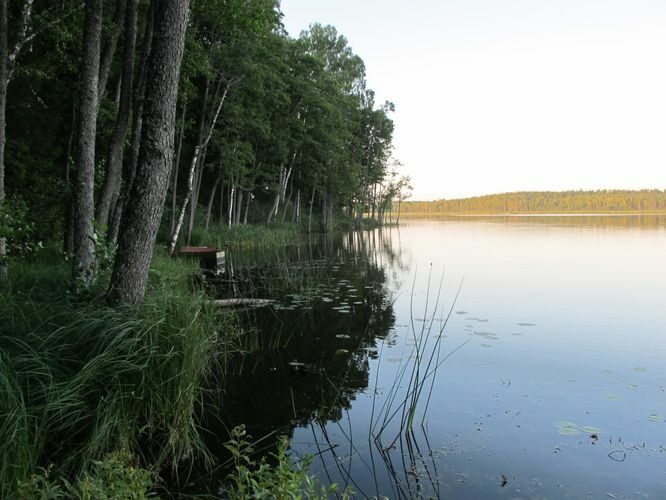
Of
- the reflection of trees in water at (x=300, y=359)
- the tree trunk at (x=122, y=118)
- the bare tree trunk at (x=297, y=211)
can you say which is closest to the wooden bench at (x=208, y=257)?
the reflection of trees in water at (x=300, y=359)

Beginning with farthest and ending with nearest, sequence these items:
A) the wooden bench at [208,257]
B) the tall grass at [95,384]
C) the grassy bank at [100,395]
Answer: the wooden bench at [208,257] < the tall grass at [95,384] < the grassy bank at [100,395]

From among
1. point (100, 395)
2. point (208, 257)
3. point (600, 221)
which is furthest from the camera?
point (600, 221)

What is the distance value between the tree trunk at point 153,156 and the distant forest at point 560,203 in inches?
6354

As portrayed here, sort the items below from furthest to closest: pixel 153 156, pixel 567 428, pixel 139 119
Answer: pixel 139 119, pixel 567 428, pixel 153 156

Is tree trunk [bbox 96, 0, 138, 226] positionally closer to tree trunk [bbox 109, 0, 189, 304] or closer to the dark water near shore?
the dark water near shore

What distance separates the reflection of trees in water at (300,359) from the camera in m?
5.38

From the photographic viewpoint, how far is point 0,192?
7105 mm

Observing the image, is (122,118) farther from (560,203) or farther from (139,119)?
(560,203)

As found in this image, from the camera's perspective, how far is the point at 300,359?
7391 mm

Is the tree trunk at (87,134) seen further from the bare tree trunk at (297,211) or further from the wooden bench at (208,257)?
the bare tree trunk at (297,211)

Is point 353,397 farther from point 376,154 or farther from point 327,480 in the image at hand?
point 376,154

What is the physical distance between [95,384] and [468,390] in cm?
449

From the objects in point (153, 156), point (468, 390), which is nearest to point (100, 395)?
point (153, 156)

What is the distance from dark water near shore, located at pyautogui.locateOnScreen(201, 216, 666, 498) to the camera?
429 centimetres
